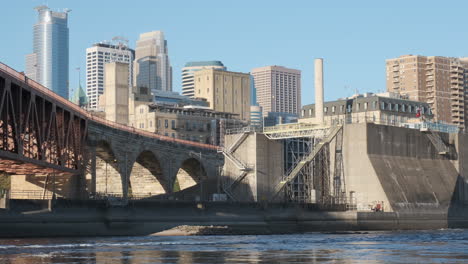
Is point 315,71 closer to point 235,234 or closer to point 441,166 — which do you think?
point 441,166

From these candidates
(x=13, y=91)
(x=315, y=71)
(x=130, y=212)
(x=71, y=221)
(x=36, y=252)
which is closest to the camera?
(x=36, y=252)

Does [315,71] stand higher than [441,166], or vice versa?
[315,71]

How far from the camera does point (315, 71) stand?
151 metres

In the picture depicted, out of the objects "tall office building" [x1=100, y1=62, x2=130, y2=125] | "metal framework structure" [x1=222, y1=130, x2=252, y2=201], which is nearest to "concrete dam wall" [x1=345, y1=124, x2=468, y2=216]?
"metal framework structure" [x1=222, y1=130, x2=252, y2=201]

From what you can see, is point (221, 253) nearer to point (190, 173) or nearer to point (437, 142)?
point (437, 142)

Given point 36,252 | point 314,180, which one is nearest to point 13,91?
point 36,252

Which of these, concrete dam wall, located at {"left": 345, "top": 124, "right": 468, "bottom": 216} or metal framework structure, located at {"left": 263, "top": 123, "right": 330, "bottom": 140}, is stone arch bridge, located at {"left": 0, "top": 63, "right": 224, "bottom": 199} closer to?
metal framework structure, located at {"left": 263, "top": 123, "right": 330, "bottom": 140}

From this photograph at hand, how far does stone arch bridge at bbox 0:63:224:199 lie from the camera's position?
87375 millimetres

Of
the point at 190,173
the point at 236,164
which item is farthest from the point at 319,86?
the point at 190,173

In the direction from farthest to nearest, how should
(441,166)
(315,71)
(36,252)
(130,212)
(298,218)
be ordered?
(315,71) < (441,166) < (298,218) < (130,212) < (36,252)

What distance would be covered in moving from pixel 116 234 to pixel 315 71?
6303 cm

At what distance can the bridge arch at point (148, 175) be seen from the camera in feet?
490

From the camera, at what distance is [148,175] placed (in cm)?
15288

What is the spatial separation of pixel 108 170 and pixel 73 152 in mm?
29093
